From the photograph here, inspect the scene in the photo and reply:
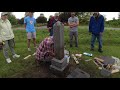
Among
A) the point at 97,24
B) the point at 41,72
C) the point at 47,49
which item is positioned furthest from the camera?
the point at 97,24

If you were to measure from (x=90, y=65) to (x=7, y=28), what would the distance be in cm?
322

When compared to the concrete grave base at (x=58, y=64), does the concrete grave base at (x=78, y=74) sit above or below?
below

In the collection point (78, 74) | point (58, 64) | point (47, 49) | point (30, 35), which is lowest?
point (78, 74)

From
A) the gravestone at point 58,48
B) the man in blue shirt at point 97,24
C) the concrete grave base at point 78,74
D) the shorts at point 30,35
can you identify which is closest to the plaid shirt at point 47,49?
the gravestone at point 58,48

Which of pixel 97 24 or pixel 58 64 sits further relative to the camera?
pixel 97 24

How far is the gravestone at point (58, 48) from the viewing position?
6.29 m

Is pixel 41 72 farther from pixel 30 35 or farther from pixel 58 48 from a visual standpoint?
pixel 30 35

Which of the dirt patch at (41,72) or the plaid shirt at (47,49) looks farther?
the plaid shirt at (47,49)

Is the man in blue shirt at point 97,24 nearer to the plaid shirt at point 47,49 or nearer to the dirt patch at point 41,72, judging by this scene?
the dirt patch at point 41,72

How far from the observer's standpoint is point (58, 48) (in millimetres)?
6406

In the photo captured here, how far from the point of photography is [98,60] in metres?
7.57

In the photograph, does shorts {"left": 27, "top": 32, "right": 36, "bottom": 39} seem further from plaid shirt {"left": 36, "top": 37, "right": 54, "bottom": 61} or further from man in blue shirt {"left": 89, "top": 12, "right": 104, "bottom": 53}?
man in blue shirt {"left": 89, "top": 12, "right": 104, "bottom": 53}

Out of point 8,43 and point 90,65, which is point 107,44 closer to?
point 90,65

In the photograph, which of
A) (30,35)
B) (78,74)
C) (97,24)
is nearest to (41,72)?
(78,74)
